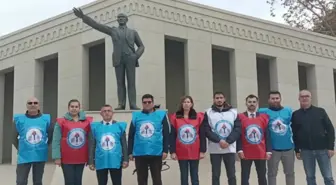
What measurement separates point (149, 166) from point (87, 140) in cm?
102

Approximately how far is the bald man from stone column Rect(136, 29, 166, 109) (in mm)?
7230

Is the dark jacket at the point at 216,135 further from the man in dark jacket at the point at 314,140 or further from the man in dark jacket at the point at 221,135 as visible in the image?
the man in dark jacket at the point at 314,140

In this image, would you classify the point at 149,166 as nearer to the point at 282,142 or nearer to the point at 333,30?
the point at 282,142

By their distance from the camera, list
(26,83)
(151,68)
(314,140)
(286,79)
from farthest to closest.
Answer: (286,79), (26,83), (151,68), (314,140)

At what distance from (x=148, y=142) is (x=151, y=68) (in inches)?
311

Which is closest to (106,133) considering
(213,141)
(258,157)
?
(213,141)

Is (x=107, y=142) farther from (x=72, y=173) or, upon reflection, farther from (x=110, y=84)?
(x=110, y=84)

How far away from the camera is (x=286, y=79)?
17984 mm

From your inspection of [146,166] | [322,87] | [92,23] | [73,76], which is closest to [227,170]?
[146,166]

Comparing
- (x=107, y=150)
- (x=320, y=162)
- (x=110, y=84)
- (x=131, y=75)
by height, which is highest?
(x=110, y=84)

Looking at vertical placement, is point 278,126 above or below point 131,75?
below

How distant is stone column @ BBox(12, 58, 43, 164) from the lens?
55.9 feet

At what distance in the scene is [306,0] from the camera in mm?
28734

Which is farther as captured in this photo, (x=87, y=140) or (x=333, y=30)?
(x=333, y=30)
